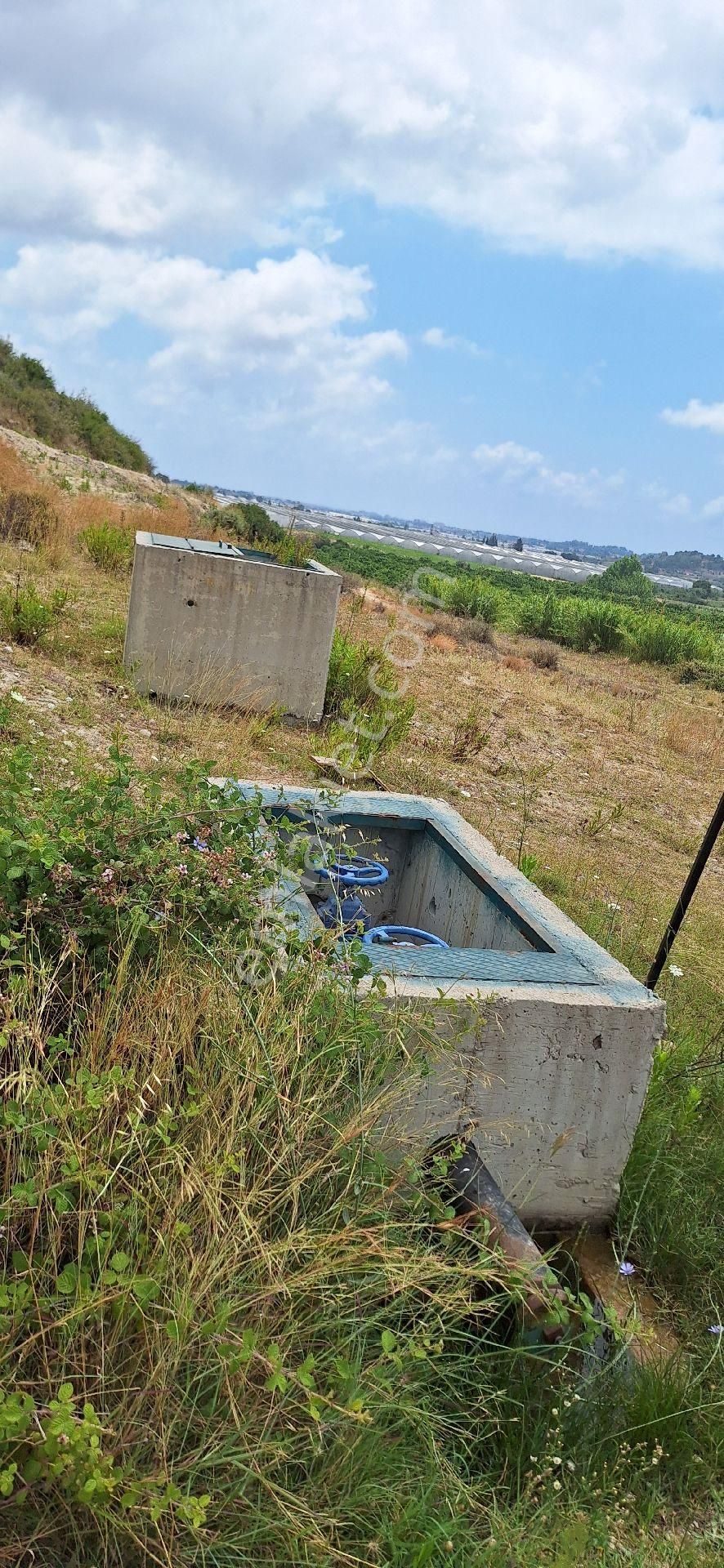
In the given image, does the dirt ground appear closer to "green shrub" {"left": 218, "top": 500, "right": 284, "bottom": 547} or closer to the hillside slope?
"green shrub" {"left": 218, "top": 500, "right": 284, "bottom": 547}

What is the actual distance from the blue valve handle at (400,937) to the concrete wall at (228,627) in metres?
5.17

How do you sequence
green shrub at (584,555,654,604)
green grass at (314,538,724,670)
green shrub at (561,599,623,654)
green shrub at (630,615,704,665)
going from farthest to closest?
green shrub at (584,555,654,604) < green shrub at (561,599,623,654) < green grass at (314,538,724,670) < green shrub at (630,615,704,665)

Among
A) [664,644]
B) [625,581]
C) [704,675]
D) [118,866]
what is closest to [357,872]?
[118,866]

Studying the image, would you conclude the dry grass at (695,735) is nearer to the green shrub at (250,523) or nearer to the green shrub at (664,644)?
the green shrub at (664,644)

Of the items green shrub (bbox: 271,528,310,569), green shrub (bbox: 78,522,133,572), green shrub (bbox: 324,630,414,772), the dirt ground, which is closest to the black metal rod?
the dirt ground

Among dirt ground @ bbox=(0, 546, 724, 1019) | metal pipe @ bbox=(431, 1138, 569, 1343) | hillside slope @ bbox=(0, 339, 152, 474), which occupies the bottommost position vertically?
dirt ground @ bbox=(0, 546, 724, 1019)

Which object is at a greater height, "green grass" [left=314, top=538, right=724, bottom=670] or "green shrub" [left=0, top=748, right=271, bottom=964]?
"green shrub" [left=0, top=748, right=271, bottom=964]

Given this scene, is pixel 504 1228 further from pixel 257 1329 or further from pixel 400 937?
pixel 400 937

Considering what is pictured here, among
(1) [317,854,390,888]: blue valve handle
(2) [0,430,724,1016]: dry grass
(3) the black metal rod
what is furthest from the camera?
(2) [0,430,724,1016]: dry grass

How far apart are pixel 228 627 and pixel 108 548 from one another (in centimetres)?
490

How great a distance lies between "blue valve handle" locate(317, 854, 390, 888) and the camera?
390 cm

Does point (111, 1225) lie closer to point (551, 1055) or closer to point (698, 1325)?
point (551, 1055)

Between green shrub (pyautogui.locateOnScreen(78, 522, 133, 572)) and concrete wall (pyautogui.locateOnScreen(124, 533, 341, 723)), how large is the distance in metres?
3.95

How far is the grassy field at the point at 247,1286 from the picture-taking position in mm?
1809
